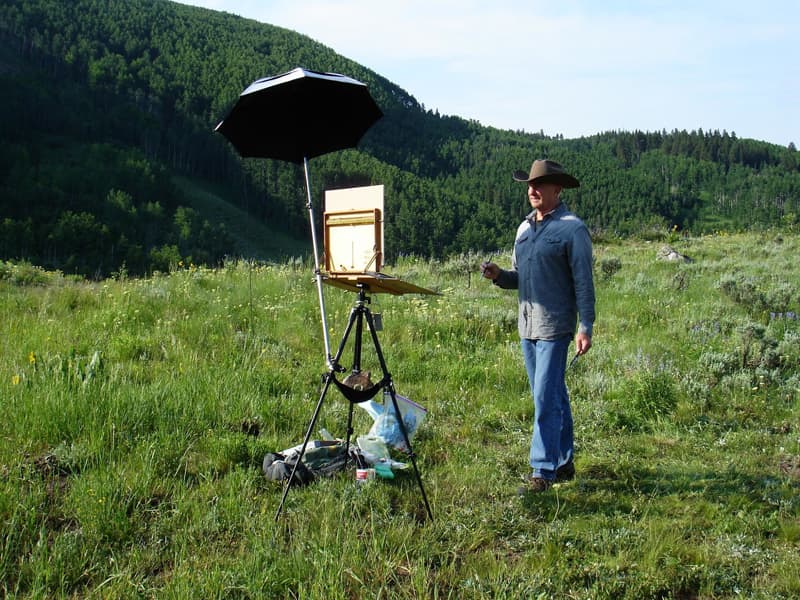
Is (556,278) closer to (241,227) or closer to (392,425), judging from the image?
(392,425)

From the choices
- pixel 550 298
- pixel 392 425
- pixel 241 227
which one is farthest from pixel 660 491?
pixel 241 227

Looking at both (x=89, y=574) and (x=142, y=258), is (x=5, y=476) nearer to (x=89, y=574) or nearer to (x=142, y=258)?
(x=89, y=574)

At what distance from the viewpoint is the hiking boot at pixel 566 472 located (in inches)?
176

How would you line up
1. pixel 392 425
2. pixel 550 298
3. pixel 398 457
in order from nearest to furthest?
pixel 550 298, pixel 398 457, pixel 392 425

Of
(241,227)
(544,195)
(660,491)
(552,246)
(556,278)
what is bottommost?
(660,491)

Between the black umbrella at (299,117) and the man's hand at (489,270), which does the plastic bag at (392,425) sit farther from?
the man's hand at (489,270)

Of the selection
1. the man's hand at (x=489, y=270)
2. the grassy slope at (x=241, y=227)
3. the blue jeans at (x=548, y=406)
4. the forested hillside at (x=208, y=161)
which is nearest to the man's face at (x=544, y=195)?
the man's hand at (x=489, y=270)

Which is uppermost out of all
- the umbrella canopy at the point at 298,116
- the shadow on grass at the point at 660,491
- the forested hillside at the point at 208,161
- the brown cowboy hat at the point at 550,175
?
the forested hillside at the point at 208,161

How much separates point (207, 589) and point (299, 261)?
1025 centimetres

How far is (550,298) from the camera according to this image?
423 centimetres

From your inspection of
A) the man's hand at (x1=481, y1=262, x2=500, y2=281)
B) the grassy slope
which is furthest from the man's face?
the grassy slope

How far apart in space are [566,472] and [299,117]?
320 cm

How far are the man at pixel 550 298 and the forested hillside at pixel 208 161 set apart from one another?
6026cm

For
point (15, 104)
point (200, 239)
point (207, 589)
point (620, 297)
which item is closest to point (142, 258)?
point (200, 239)
